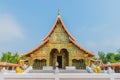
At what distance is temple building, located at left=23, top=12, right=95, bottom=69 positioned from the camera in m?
20.6

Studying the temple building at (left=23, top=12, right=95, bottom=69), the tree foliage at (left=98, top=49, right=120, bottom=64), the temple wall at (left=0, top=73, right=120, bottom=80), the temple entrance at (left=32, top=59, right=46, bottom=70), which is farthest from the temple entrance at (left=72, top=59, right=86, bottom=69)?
the tree foliage at (left=98, top=49, right=120, bottom=64)

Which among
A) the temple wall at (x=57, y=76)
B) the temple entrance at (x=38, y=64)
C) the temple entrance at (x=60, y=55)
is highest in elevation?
the temple entrance at (x=60, y=55)

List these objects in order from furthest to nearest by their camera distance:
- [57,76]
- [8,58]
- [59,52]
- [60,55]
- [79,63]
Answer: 1. [8,58]
2. [60,55]
3. [59,52]
4. [79,63]
5. [57,76]

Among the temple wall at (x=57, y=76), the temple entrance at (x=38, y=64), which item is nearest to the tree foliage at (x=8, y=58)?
the temple entrance at (x=38, y=64)

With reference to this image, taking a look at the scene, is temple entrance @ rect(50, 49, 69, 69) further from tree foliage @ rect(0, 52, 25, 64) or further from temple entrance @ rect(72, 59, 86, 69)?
tree foliage @ rect(0, 52, 25, 64)

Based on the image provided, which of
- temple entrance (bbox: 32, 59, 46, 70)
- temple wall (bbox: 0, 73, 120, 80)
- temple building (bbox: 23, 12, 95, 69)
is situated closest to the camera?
temple wall (bbox: 0, 73, 120, 80)

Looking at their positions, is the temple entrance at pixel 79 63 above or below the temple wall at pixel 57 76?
above

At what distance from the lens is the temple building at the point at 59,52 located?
20578 millimetres

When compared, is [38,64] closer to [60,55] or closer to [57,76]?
[60,55]

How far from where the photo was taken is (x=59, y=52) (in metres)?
21.5

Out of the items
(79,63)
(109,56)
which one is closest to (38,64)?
(79,63)

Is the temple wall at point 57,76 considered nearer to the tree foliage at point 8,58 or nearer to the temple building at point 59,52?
the temple building at point 59,52

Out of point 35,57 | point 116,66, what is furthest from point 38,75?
point 116,66

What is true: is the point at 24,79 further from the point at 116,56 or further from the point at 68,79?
the point at 116,56
